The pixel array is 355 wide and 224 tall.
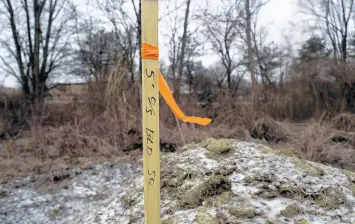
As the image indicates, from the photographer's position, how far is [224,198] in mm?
2264

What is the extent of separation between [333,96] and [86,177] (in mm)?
8430

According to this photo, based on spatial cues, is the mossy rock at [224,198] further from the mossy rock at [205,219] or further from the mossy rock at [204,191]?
the mossy rock at [205,219]

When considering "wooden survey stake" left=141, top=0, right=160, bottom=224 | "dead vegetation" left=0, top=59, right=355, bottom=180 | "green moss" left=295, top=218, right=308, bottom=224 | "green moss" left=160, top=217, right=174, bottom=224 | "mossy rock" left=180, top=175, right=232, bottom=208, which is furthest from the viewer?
"dead vegetation" left=0, top=59, right=355, bottom=180

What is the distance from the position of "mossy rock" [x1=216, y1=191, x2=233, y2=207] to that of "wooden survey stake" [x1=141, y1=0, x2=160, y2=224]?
98cm

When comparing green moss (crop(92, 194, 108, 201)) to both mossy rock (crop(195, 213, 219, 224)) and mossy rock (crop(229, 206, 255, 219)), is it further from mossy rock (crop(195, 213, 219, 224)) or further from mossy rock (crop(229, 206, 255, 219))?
mossy rock (crop(229, 206, 255, 219))

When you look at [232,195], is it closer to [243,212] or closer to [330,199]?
[243,212]

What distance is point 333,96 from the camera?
9.65 m

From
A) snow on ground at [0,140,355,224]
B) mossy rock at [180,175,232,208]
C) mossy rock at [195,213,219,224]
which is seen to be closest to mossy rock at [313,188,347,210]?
snow on ground at [0,140,355,224]

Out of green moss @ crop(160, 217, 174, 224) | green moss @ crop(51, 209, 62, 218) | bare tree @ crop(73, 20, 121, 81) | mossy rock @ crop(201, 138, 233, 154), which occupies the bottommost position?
green moss @ crop(51, 209, 62, 218)

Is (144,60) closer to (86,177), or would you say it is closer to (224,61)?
(86,177)

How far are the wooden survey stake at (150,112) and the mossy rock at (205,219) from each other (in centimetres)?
79

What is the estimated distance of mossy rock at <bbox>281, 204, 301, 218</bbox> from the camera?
2043 mm

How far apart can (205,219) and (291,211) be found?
0.61m

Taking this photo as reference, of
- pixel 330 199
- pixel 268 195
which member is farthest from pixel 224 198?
pixel 330 199
